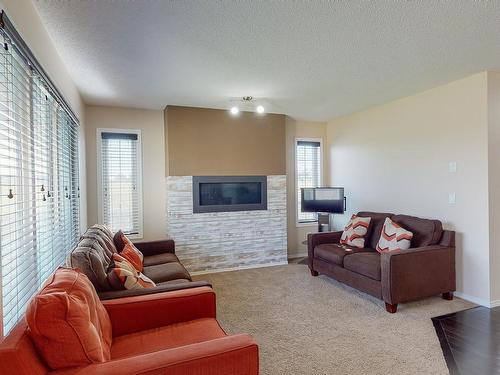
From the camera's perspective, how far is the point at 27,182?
189 centimetres

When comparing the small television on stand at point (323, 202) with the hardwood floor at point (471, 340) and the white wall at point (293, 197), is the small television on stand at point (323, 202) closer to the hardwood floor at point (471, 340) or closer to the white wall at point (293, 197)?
the white wall at point (293, 197)

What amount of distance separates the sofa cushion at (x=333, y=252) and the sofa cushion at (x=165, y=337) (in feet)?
7.61

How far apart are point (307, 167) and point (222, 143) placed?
5.98 feet

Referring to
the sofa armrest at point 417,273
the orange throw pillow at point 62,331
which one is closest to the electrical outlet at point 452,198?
the sofa armrest at point 417,273

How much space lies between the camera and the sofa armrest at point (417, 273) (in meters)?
3.09

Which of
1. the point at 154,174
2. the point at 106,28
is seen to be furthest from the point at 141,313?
the point at 154,174

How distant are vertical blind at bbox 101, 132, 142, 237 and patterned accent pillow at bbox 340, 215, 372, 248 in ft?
9.90

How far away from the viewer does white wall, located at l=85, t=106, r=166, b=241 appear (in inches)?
177

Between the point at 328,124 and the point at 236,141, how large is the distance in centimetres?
200

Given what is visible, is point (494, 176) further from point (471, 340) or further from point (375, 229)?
point (471, 340)

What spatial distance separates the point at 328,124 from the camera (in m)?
5.79

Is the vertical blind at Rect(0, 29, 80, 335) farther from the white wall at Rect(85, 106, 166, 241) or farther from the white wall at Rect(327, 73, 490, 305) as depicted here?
the white wall at Rect(327, 73, 490, 305)

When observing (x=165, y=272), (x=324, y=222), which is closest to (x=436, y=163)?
(x=324, y=222)

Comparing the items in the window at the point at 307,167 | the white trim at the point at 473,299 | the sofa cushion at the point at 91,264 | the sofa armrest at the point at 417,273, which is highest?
the window at the point at 307,167
